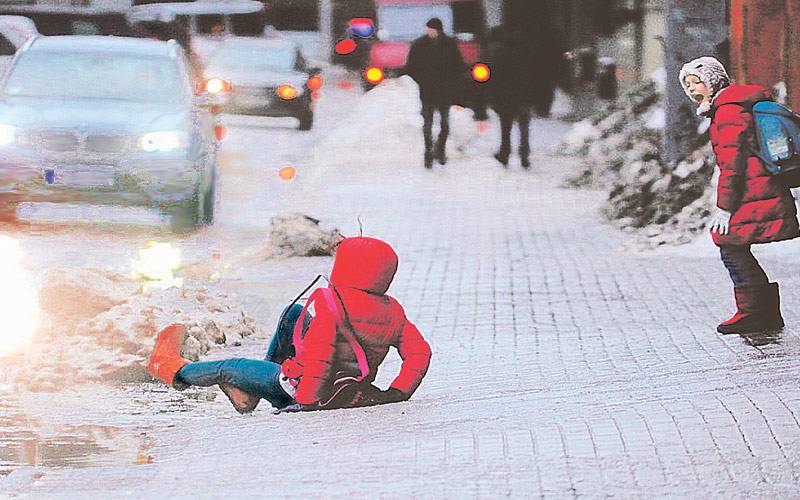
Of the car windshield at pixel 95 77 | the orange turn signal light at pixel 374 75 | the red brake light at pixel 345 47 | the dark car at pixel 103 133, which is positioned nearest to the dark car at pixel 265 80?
the orange turn signal light at pixel 374 75

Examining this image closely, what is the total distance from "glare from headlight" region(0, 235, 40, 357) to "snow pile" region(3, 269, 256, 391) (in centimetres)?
11

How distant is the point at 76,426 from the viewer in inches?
274

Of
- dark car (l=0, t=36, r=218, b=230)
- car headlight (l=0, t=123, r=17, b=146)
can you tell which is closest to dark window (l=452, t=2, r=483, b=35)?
dark car (l=0, t=36, r=218, b=230)

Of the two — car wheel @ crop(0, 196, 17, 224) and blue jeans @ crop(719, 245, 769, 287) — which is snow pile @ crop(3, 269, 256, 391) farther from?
car wheel @ crop(0, 196, 17, 224)

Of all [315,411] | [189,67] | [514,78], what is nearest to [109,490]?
[315,411]

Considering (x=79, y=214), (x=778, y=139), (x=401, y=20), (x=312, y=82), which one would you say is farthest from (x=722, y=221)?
(x=401, y=20)

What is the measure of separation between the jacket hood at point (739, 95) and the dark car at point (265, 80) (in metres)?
19.9

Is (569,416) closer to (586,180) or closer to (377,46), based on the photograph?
(586,180)

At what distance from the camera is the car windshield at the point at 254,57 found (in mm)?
29734

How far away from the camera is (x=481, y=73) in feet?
101

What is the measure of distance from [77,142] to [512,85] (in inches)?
446

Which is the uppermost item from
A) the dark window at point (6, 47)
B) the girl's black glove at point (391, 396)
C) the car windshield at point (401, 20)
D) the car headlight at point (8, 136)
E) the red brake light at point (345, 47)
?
the girl's black glove at point (391, 396)

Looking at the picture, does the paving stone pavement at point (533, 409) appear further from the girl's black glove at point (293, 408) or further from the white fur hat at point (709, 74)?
the white fur hat at point (709, 74)

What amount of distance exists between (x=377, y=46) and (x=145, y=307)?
2769 cm
